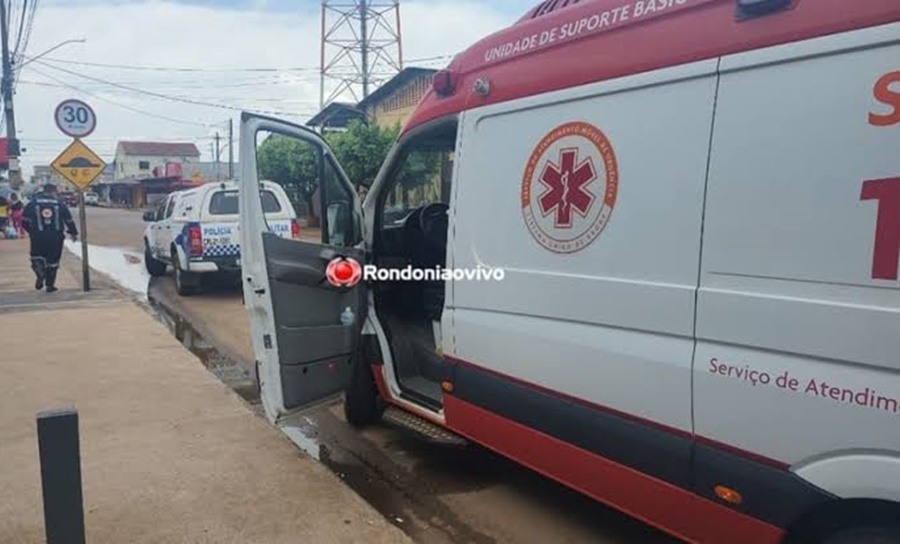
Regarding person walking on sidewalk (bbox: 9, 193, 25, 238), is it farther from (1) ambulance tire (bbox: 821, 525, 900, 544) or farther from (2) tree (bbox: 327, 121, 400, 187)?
(1) ambulance tire (bbox: 821, 525, 900, 544)

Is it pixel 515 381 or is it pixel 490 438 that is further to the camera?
pixel 490 438

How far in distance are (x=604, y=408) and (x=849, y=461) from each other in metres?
1.01

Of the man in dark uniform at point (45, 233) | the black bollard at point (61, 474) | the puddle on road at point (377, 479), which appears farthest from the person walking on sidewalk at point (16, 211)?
the black bollard at point (61, 474)

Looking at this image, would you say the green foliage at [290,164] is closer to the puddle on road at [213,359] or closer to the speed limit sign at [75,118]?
the puddle on road at [213,359]

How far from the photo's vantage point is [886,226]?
2088mm

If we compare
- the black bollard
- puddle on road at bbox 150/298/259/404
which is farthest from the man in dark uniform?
the black bollard

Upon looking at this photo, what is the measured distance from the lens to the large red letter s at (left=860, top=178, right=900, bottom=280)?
2061 mm

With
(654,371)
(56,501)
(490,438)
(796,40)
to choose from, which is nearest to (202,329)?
(490,438)

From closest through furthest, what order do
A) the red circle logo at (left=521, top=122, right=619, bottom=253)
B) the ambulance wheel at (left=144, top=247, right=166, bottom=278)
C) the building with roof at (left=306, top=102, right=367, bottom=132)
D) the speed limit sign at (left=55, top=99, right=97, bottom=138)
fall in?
the red circle logo at (left=521, top=122, right=619, bottom=253), the speed limit sign at (left=55, top=99, right=97, bottom=138), the ambulance wheel at (left=144, top=247, right=166, bottom=278), the building with roof at (left=306, top=102, right=367, bottom=132)

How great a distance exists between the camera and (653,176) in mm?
2779

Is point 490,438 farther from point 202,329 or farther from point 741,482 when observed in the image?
point 202,329

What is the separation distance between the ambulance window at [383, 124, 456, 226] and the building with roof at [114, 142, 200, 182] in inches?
4072

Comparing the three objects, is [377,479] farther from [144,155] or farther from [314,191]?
[144,155]

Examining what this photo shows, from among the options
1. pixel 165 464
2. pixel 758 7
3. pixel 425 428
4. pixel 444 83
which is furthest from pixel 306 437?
pixel 758 7
